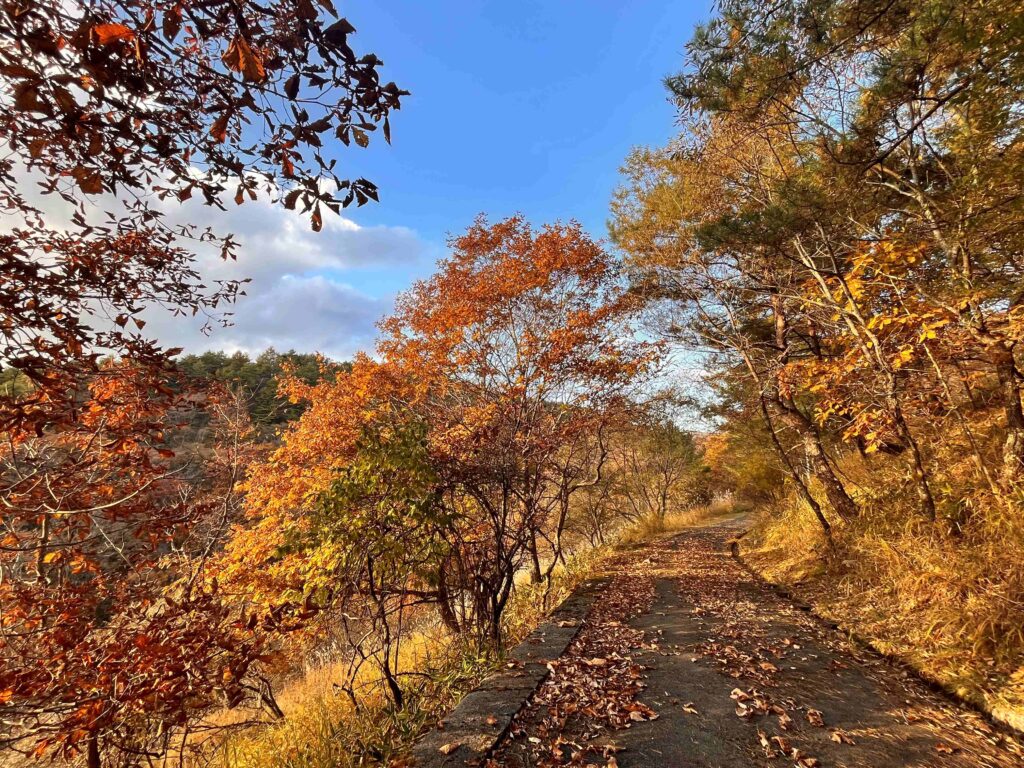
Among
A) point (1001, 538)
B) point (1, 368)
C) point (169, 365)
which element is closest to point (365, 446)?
point (169, 365)

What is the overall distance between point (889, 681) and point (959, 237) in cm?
427

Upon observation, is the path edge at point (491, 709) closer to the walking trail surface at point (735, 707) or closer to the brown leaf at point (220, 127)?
the walking trail surface at point (735, 707)

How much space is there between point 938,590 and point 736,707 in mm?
2448

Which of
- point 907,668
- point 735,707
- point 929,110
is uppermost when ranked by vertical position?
point 929,110

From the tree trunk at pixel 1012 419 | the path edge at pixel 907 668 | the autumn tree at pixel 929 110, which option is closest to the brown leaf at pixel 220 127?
the autumn tree at pixel 929 110

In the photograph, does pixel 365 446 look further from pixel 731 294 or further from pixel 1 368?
pixel 731 294

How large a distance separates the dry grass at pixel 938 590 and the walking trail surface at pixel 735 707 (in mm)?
239

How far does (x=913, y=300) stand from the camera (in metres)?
5.01

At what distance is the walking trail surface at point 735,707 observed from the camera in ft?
9.05

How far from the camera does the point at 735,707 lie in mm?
3346

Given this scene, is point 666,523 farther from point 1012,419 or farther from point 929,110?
point 929,110

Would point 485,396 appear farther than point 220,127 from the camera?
Yes

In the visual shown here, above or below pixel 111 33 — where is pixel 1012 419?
below

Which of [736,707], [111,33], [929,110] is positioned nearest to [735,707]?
[736,707]
